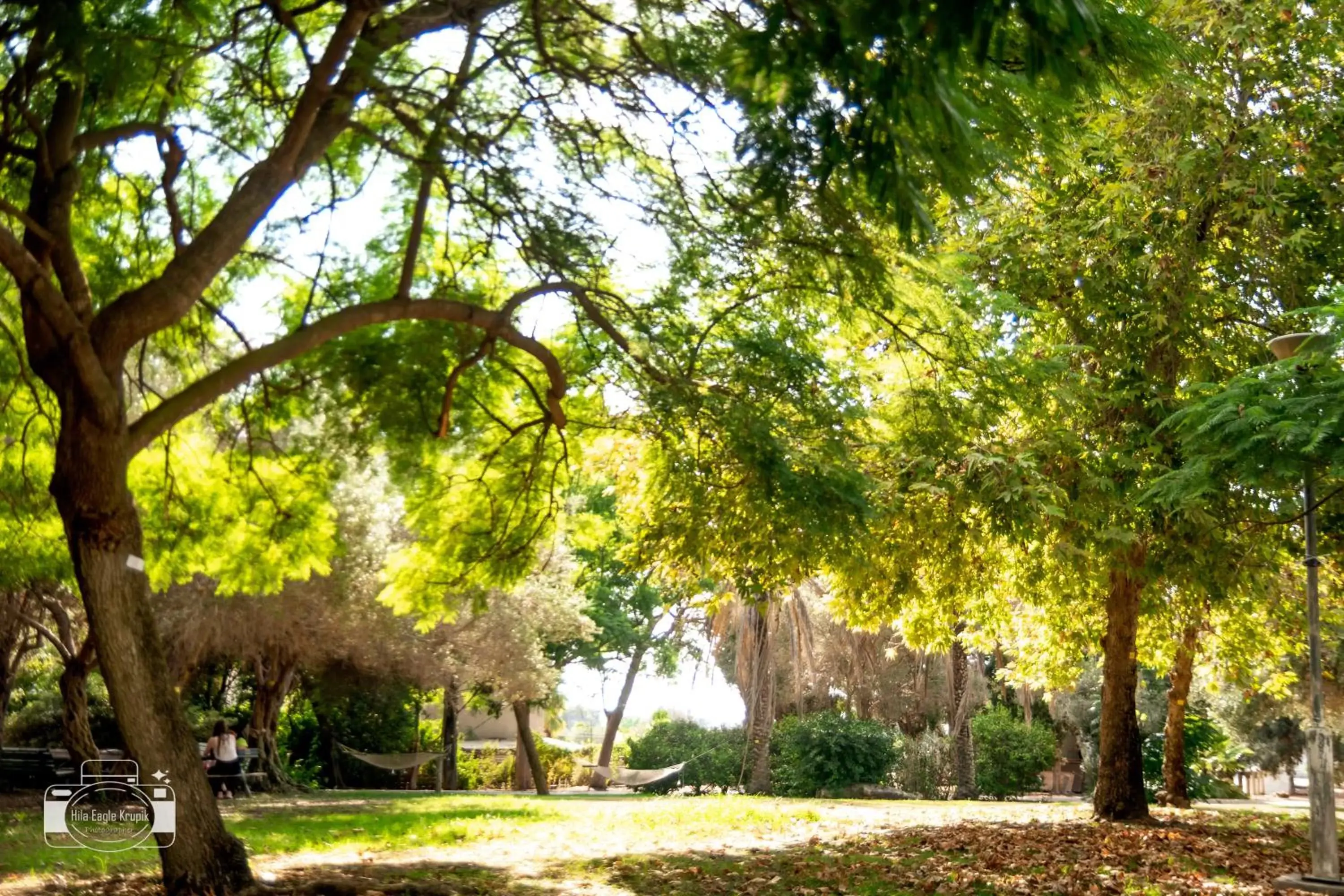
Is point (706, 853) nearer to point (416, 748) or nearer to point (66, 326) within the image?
point (66, 326)

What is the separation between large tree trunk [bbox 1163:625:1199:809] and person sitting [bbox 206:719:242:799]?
54.6 feet

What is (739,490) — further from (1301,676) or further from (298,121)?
(1301,676)

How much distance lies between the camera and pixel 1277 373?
9.77 m

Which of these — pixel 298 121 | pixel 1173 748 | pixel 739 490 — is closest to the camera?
pixel 298 121

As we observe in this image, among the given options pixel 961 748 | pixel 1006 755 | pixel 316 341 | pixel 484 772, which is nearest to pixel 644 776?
pixel 961 748

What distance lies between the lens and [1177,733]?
66.5 ft

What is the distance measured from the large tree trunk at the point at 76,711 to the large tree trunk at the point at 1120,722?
15666 mm

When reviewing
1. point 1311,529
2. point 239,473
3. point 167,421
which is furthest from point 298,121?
point 1311,529

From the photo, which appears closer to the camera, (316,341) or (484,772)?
(316,341)

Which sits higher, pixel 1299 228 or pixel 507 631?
pixel 1299 228

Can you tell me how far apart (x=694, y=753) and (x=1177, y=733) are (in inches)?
512

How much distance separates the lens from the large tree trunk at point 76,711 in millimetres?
18797

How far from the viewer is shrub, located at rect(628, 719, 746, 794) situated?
2934cm

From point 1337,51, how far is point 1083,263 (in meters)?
3.47
